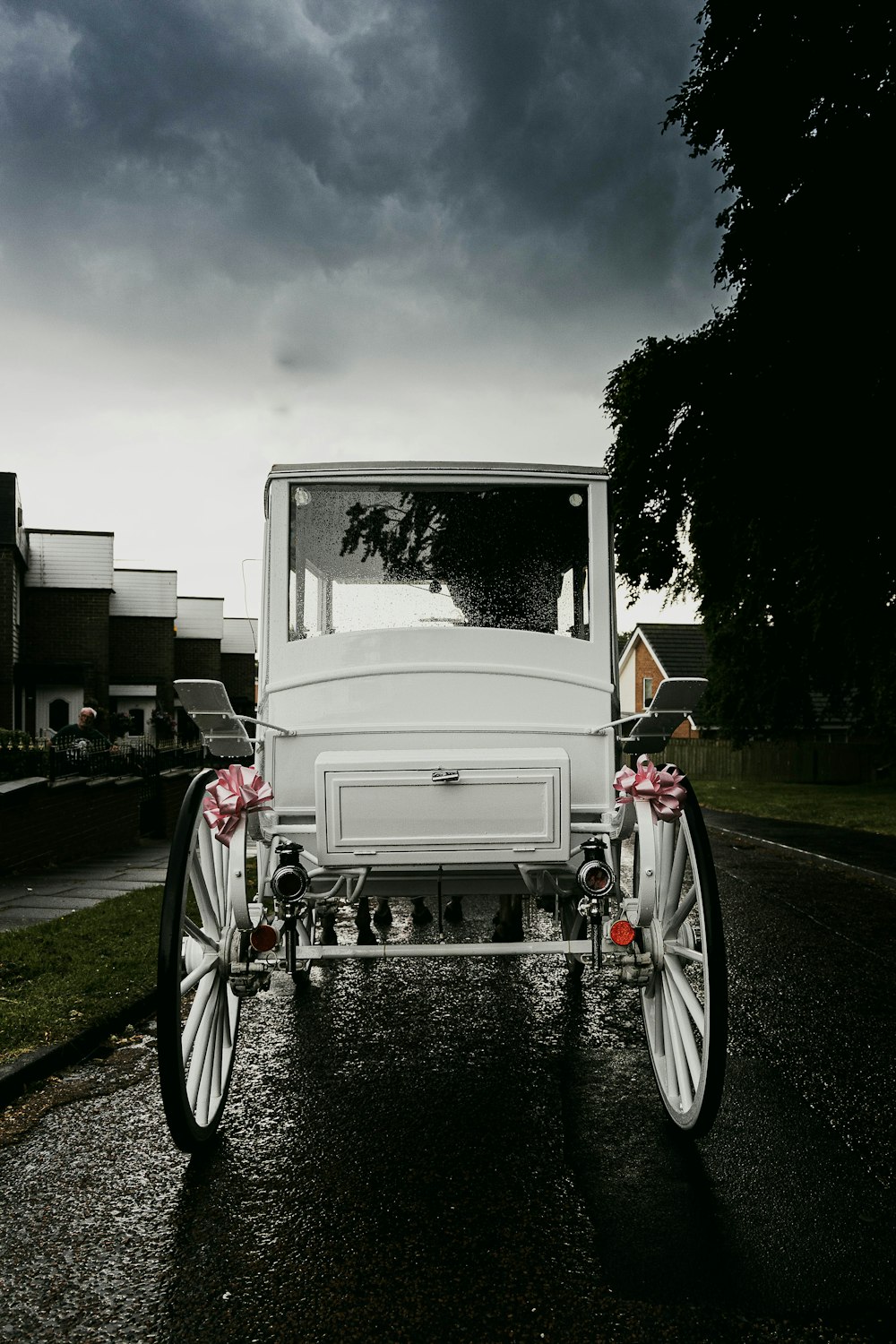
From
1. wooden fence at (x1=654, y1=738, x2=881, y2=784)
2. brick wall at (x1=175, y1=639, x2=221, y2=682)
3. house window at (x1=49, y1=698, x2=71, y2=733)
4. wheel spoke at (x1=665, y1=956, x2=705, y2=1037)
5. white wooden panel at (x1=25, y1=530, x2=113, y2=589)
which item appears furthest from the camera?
brick wall at (x1=175, y1=639, x2=221, y2=682)

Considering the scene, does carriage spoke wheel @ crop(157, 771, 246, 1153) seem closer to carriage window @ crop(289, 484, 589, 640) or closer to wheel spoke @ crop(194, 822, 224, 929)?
wheel spoke @ crop(194, 822, 224, 929)

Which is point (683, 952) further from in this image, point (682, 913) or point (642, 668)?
point (642, 668)

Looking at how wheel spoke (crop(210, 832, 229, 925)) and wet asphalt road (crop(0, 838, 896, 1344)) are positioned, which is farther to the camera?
wheel spoke (crop(210, 832, 229, 925))

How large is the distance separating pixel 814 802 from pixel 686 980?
24198 millimetres

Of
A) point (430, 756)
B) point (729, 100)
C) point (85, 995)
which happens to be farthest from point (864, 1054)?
point (729, 100)

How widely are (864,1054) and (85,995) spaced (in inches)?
156

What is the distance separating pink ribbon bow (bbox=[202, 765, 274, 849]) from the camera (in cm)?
415

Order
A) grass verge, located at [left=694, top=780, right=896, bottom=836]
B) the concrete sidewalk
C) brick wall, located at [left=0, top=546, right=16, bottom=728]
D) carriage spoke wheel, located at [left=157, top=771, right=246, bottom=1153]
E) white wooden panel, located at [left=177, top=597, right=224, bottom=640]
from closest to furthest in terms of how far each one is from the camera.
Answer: carriage spoke wheel, located at [left=157, top=771, right=246, bottom=1153] → the concrete sidewalk → grass verge, located at [left=694, top=780, right=896, bottom=836] → brick wall, located at [left=0, top=546, right=16, bottom=728] → white wooden panel, located at [left=177, top=597, right=224, bottom=640]

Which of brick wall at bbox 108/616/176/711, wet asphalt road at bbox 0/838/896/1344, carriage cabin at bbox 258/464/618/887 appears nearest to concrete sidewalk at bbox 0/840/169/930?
wet asphalt road at bbox 0/838/896/1344

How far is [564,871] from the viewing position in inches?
182

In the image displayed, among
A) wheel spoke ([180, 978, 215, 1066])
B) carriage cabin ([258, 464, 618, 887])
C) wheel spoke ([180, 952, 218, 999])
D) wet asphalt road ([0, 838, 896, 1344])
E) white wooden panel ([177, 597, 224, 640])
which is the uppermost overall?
white wooden panel ([177, 597, 224, 640])

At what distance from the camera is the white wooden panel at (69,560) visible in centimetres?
4300

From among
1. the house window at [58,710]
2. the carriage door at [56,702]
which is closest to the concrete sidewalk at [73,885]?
the carriage door at [56,702]

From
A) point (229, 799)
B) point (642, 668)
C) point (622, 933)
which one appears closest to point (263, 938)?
point (229, 799)
